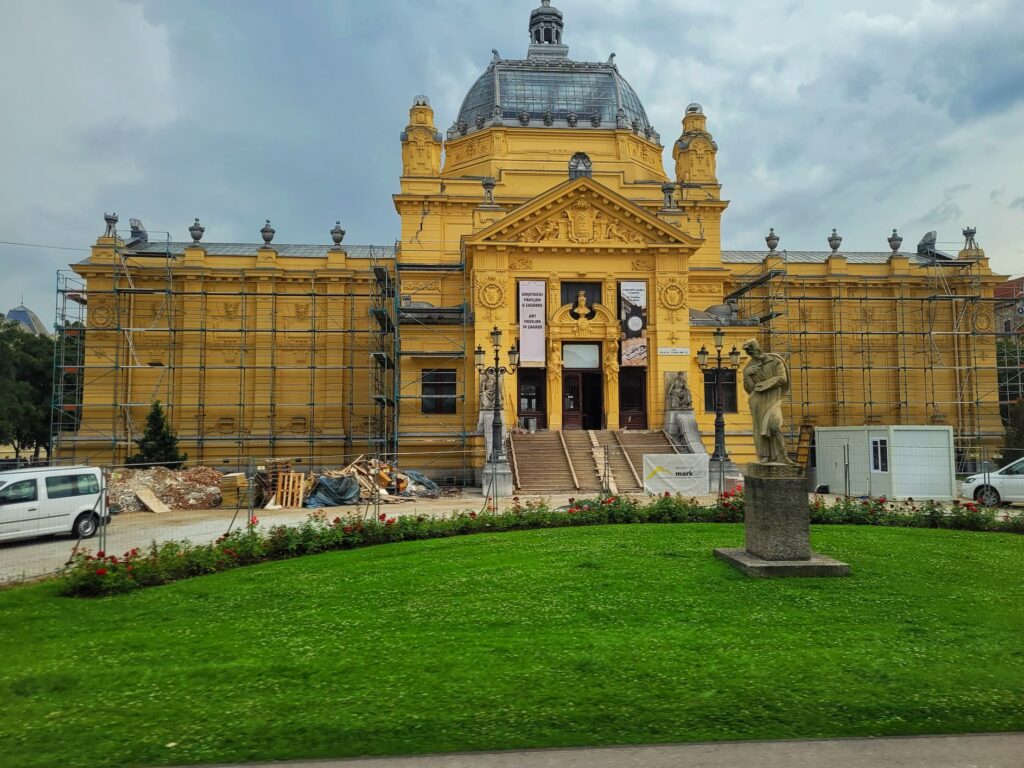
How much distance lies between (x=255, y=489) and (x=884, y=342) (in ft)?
113

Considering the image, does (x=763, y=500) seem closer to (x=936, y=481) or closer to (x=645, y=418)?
(x=936, y=481)

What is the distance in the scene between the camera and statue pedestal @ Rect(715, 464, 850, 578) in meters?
9.77

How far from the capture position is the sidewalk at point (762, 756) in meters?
4.82

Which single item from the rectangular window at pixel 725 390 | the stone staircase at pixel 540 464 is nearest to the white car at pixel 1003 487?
the rectangular window at pixel 725 390

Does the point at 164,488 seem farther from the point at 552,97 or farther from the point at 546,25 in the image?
the point at 546,25

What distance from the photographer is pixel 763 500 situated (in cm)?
1020

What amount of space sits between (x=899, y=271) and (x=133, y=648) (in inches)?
1645

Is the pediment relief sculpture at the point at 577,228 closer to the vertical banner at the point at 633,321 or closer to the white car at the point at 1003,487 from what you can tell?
the vertical banner at the point at 633,321

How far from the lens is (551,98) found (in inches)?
1656

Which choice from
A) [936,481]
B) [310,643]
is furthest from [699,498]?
[310,643]

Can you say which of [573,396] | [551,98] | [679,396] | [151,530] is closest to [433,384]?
[573,396]

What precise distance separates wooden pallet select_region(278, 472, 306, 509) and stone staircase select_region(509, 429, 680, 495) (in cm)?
776

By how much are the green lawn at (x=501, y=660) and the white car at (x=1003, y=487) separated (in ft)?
40.0

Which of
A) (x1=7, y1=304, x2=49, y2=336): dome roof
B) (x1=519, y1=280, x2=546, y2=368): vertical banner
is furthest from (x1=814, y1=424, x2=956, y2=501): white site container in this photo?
(x1=7, y1=304, x2=49, y2=336): dome roof
